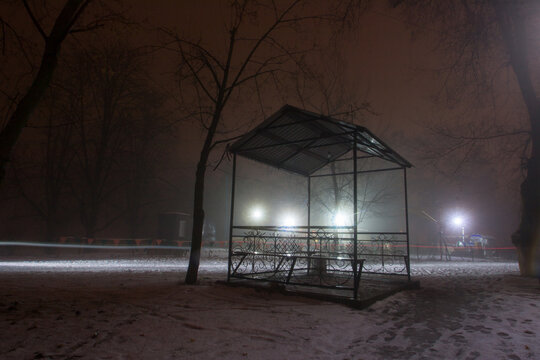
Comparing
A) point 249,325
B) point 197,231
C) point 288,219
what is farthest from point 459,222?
point 249,325

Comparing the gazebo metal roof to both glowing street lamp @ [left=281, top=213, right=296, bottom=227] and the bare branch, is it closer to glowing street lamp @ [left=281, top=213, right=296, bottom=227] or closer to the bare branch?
the bare branch

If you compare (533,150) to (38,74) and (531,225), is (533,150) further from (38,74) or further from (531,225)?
(38,74)

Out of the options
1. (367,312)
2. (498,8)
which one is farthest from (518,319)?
(498,8)

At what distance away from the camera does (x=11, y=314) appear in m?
4.70

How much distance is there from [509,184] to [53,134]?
27362 mm

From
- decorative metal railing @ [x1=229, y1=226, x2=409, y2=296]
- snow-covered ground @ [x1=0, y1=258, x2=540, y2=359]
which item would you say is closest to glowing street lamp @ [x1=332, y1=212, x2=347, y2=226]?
decorative metal railing @ [x1=229, y1=226, x2=409, y2=296]

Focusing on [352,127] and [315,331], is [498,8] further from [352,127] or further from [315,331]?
[315,331]

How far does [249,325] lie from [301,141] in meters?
4.28

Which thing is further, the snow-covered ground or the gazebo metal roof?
the gazebo metal roof

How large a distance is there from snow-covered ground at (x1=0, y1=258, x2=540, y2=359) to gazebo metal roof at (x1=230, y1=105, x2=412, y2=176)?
11.5ft

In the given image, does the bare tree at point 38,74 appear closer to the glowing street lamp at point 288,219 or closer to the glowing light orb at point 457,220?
the glowing light orb at point 457,220

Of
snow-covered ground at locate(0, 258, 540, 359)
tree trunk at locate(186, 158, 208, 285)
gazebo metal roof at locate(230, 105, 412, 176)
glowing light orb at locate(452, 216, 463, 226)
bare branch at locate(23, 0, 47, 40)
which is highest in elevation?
bare branch at locate(23, 0, 47, 40)

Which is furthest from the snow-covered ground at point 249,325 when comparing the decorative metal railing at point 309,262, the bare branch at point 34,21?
the bare branch at point 34,21

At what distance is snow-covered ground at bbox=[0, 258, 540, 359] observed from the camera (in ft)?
11.8
